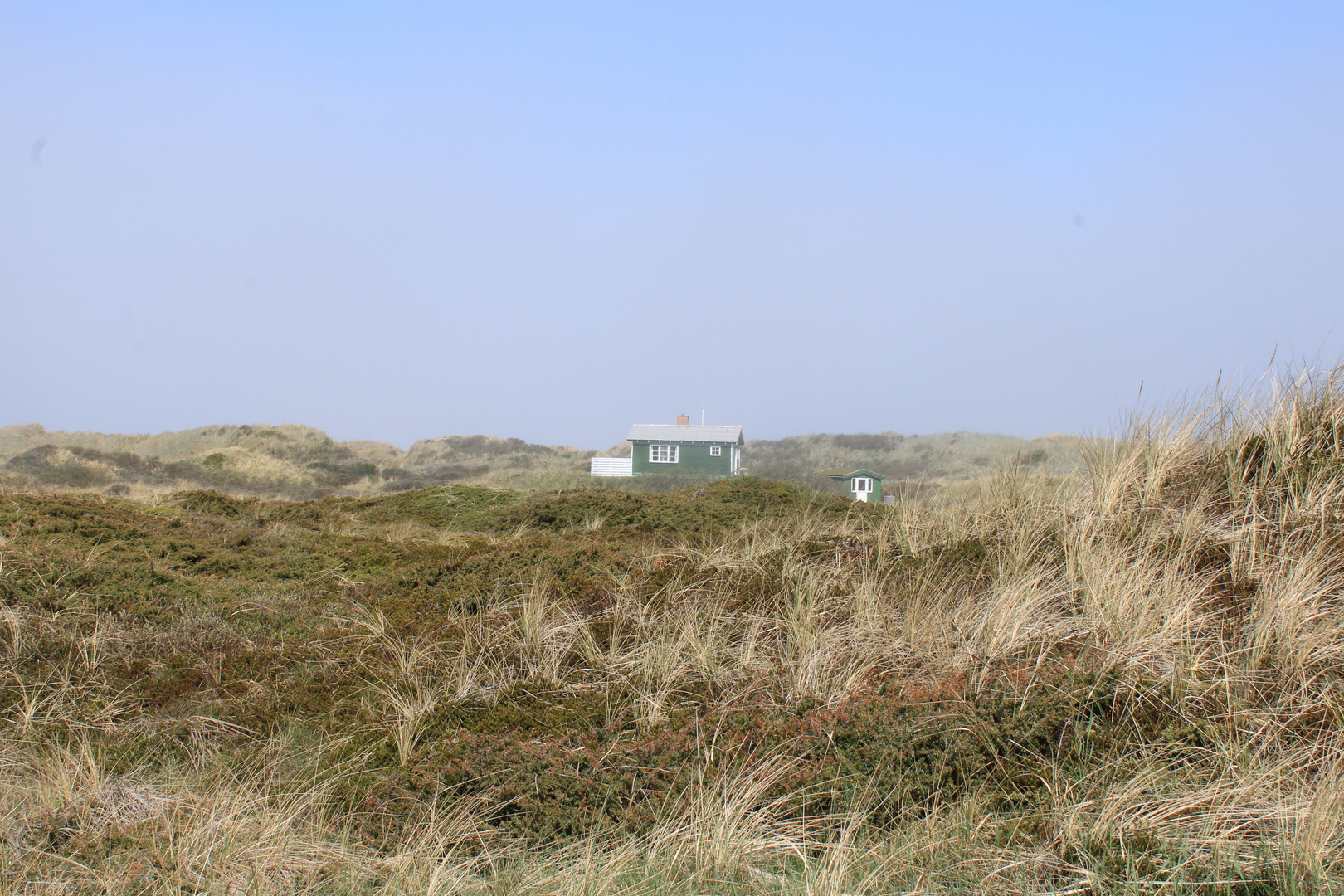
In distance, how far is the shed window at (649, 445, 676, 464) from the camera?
38156 millimetres

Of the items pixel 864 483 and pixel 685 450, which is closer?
pixel 864 483

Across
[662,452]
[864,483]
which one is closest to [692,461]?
[662,452]

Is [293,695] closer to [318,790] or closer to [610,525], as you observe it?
[318,790]

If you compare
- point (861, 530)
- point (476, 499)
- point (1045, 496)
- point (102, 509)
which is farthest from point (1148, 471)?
point (476, 499)

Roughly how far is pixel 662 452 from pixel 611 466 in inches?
116

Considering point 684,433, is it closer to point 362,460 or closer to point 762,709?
point 362,460

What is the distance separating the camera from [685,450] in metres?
38.0

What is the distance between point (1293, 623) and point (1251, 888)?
1830 mm

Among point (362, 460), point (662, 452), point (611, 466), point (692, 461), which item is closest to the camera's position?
point (611, 466)

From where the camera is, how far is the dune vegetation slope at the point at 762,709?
2850 millimetres

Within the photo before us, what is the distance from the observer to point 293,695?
455 centimetres

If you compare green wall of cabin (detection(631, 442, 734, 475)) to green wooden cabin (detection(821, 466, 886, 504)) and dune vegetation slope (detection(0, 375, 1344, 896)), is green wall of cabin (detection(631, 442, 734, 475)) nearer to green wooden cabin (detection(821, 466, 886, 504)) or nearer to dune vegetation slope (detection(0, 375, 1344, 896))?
green wooden cabin (detection(821, 466, 886, 504))

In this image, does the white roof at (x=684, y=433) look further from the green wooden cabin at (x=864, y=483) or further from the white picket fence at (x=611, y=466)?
the green wooden cabin at (x=864, y=483)

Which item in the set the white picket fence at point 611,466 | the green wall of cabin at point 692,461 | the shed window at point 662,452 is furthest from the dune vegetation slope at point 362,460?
the shed window at point 662,452
